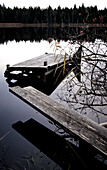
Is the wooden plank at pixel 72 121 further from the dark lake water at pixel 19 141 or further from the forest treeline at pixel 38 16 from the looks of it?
the forest treeline at pixel 38 16

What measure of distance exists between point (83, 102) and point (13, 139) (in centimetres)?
280

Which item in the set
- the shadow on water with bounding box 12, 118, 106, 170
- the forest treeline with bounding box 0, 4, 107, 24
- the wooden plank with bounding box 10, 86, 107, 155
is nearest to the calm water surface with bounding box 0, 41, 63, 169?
the shadow on water with bounding box 12, 118, 106, 170

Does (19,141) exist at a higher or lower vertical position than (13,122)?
higher

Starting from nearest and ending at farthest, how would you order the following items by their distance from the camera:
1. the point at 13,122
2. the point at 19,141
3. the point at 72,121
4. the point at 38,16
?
1. the point at 72,121
2. the point at 19,141
3. the point at 13,122
4. the point at 38,16

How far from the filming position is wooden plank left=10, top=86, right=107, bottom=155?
2657 millimetres

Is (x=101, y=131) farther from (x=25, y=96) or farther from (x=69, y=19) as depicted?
(x=69, y=19)

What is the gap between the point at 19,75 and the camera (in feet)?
30.6

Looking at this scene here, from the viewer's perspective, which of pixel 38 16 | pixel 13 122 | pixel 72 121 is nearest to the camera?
pixel 72 121

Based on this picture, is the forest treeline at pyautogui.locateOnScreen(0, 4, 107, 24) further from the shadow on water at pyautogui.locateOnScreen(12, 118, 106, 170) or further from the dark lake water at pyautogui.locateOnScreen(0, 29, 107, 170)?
the shadow on water at pyautogui.locateOnScreen(12, 118, 106, 170)

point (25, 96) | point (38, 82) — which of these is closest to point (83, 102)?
point (25, 96)

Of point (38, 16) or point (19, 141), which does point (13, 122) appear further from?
point (38, 16)

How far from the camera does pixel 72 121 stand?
10.7 ft

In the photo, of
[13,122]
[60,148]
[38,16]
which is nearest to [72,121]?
[60,148]

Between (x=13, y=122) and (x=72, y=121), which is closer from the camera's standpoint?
(x=72, y=121)
